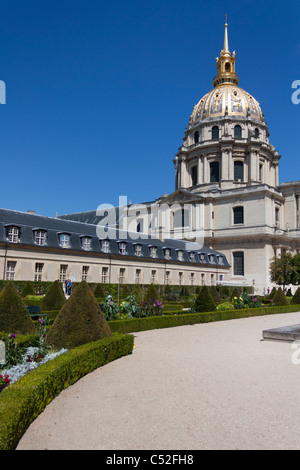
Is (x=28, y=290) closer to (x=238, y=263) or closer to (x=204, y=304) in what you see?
(x=204, y=304)

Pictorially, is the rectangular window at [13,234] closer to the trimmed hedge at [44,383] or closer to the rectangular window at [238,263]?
the trimmed hedge at [44,383]

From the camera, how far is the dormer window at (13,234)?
26.5 meters

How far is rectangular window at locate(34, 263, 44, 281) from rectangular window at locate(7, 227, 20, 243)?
2.55 meters

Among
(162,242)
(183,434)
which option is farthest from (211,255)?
Result: (183,434)

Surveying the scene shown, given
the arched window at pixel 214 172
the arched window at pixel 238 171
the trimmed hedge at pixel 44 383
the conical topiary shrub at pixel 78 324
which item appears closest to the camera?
the trimmed hedge at pixel 44 383

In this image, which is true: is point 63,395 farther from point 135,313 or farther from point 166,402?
point 135,313

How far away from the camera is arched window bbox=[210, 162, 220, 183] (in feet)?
198

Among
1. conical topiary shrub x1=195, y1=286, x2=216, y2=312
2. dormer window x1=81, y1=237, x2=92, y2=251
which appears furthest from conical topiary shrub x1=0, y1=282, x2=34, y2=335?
dormer window x1=81, y1=237, x2=92, y2=251

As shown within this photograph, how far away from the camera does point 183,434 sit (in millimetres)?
4602

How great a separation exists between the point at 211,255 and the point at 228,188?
1635 centimetres

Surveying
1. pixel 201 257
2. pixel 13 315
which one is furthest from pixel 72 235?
pixel 13 315

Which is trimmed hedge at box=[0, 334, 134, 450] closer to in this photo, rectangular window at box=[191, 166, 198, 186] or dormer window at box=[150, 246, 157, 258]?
dormer window at box=[150, 246, 157, 258]

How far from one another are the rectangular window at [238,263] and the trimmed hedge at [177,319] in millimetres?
29235

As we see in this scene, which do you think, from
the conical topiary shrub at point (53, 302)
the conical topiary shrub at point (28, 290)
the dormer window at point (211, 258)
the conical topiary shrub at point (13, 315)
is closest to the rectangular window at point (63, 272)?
the conical topiary shrub at point (28, 290)
